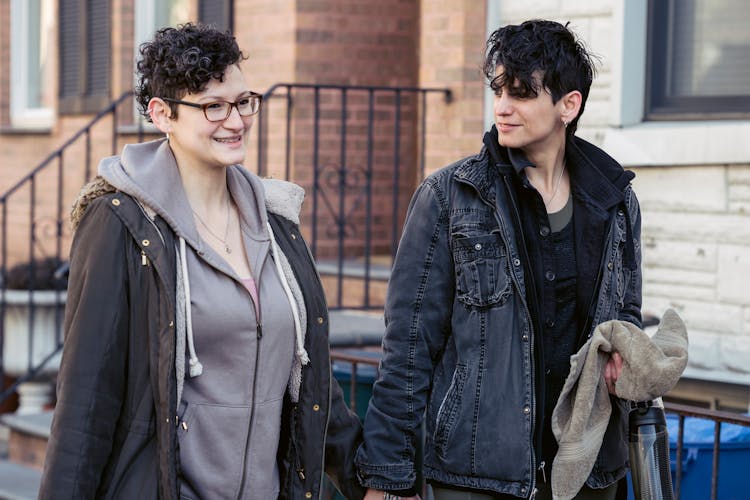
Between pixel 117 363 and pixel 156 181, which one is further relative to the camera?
pixel 156 181

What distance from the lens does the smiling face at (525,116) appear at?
→ 3.23m

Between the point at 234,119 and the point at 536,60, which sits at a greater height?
the point at 536,60

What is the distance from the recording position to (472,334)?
10.5ft

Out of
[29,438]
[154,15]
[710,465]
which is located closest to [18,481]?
[29,438]

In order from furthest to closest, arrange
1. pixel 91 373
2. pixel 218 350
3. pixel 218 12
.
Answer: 1. pixel 218 12
2. pixel 218 350
3. pixel 91 373

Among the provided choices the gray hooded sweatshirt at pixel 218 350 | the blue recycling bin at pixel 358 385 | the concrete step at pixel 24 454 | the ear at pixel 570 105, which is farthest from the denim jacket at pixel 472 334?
the concrete step at pixel 24 454

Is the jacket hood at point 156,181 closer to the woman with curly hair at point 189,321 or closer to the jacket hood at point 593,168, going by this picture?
the woman with curly hair at point 189,321

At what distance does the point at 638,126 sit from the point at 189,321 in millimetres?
3797

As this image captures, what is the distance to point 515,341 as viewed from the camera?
320 cm

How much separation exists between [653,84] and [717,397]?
4.99 feet

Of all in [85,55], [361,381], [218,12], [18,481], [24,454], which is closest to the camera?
[361,381]

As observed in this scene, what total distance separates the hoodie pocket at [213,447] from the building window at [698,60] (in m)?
3.65

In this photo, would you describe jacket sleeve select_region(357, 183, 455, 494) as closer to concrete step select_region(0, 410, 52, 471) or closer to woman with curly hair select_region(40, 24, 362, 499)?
woman with curly hair select_region(40, 24, 362, 499)

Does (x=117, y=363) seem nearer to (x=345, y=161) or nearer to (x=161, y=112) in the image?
(x=161, y=112)
